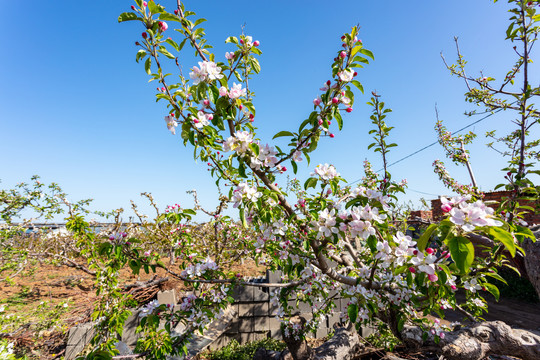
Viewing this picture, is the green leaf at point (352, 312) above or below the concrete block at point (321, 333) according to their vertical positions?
above

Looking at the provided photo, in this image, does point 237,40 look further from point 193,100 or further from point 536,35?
point 536,35

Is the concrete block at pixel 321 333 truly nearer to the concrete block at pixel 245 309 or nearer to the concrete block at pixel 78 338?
the concrete block at pixel 245 309

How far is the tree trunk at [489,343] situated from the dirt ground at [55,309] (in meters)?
1.00

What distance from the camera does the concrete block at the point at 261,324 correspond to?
171 inches

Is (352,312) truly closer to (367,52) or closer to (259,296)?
(367,52)

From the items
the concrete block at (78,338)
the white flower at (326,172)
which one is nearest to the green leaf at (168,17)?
the white flower at (326,172)

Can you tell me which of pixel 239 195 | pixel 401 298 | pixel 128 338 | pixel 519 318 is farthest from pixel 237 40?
pixel 519 318

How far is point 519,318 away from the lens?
5348mm

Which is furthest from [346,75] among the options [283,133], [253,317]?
[253,317]

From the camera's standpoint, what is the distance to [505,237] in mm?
1014

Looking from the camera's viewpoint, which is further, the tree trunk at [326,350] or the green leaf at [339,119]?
the tree trunk at [326,350]

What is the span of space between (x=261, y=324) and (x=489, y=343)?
3206mm

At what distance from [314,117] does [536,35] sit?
320 cm

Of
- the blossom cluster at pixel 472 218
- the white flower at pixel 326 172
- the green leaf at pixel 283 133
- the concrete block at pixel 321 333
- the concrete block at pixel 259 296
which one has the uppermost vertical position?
the green leaf at pixel 283 133
